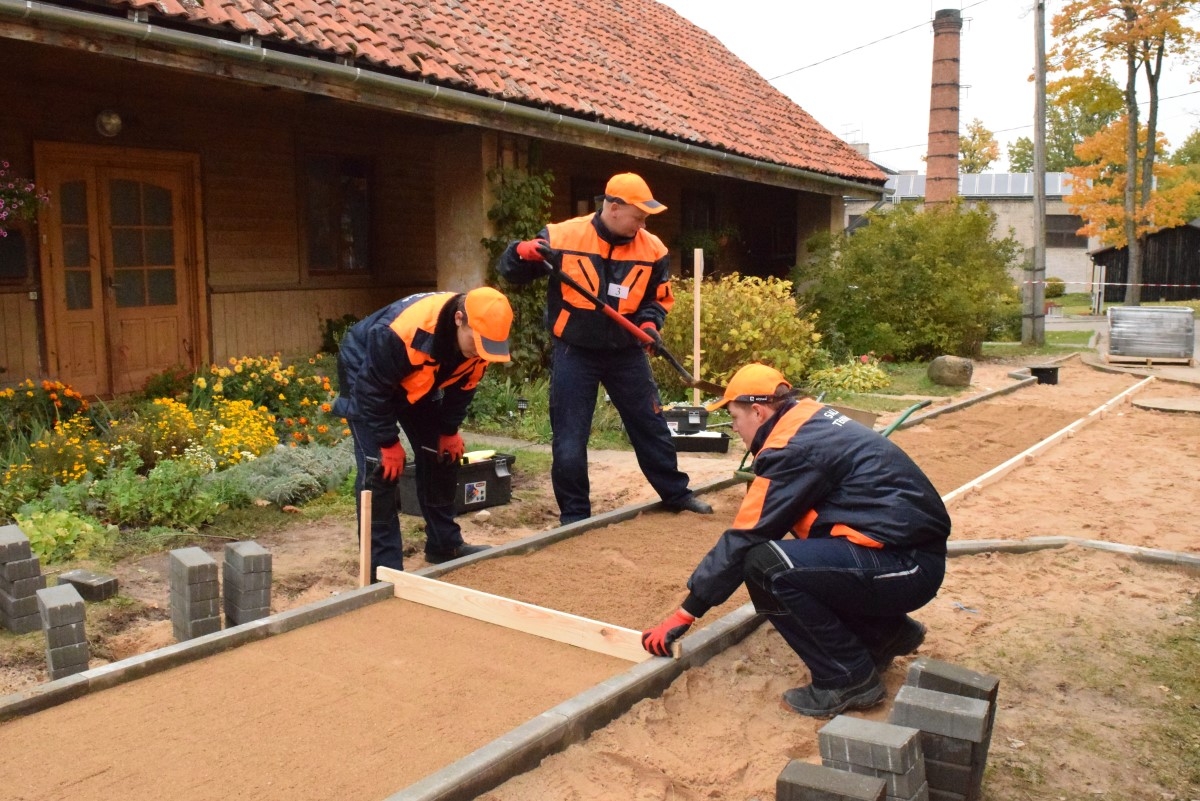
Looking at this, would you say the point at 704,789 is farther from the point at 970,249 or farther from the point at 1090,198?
the point at 1090,198

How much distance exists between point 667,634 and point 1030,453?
563 cm

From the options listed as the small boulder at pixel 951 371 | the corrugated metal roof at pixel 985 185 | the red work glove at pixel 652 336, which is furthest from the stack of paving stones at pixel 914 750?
the corrugated metal roof at pixel 985 185

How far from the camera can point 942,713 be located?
9.07ft

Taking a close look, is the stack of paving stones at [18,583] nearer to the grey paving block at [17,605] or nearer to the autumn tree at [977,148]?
the grey paving block at [17,605]

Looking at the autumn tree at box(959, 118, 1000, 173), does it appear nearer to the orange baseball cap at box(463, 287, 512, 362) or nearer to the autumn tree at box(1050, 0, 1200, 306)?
the autumn tree at box(1050, 0, 1200, 306)

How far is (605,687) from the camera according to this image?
11.0 feet

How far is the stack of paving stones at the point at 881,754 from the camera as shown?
254 cm

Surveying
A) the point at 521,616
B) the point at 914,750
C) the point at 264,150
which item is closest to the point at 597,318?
the point at 521,616

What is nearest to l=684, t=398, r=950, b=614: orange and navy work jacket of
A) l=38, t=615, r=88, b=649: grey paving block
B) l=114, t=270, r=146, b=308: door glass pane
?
l=38, t=615, r=88, b=649: grey paving block

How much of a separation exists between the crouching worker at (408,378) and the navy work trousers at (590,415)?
761mm

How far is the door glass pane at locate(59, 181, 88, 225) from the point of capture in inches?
334

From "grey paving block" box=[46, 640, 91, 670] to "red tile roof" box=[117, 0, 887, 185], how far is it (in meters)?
4.64

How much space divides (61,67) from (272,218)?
8.14 ft

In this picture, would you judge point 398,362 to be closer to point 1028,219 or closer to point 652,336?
point 652,336
